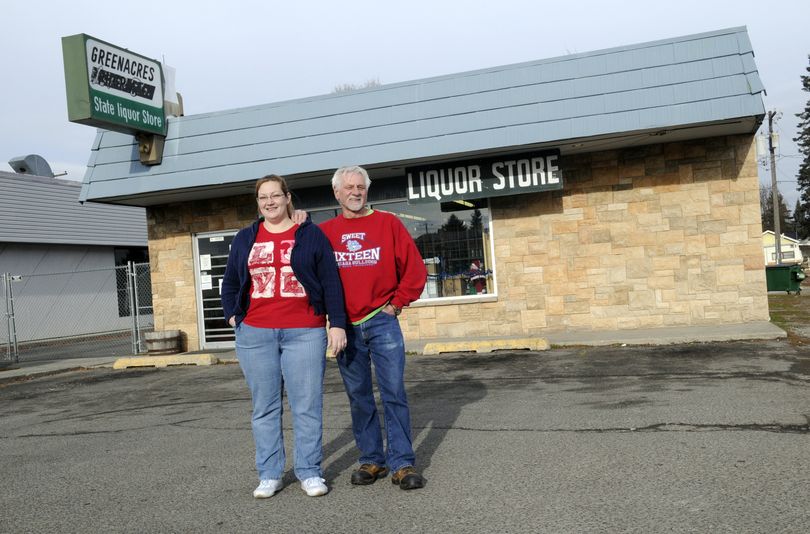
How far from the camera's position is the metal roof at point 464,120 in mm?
11641

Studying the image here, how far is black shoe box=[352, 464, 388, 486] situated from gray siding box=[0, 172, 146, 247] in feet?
71.8

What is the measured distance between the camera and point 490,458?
5023 millimetres

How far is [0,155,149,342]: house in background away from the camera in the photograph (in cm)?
2367

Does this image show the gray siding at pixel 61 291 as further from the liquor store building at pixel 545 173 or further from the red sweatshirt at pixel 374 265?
the red sweatshirt at pixel 374 265

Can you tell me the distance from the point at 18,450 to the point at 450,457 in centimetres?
393

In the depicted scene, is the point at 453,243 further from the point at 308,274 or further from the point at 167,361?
the point at 308,274

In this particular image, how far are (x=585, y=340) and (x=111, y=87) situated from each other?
9.30 m

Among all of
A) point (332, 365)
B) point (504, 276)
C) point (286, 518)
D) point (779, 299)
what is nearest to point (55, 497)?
point (286, 518)

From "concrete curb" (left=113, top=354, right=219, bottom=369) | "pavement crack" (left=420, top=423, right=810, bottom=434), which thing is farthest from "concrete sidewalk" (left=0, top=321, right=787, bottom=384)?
"pavement crack" (left=420, top=423, right=810, bottom=434)

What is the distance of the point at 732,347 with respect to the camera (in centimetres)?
1033

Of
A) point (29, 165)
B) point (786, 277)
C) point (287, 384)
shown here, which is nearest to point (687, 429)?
point (287, 384)

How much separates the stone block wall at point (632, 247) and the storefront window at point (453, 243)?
1.00 feet

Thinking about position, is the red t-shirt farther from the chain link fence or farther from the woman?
the chain link fence

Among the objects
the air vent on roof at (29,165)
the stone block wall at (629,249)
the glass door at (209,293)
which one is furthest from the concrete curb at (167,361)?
the air vent on roof at (29,165)
